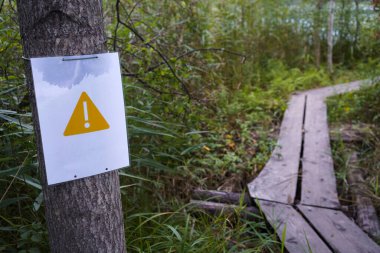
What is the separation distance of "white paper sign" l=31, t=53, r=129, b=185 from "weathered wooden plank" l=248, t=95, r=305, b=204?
1.69 m

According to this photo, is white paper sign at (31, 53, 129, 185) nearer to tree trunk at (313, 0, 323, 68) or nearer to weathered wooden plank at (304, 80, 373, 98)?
weathered wooden plank at (304, 80, 373, 98)

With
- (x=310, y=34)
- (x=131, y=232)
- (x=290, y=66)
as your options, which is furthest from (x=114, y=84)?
(x=310, y=34)

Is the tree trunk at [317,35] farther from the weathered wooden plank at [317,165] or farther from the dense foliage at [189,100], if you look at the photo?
the weathered wooden plank at [317,165]

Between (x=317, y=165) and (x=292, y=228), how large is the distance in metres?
1.13

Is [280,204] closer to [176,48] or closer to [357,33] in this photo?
[176,48]

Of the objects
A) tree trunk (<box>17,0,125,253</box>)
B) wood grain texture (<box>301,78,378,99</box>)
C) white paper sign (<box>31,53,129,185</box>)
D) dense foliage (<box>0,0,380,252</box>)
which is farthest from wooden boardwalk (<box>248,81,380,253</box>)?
wood grain texture (<box>301,78,378,99</box>)


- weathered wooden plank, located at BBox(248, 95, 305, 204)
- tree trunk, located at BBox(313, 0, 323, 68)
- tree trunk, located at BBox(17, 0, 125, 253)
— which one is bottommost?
weathered wooden plank, located at BBox(248, 95, 305, 204)

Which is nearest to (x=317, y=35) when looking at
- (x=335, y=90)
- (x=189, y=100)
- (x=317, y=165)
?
(x=335, y=90)

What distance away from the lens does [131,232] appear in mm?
1872

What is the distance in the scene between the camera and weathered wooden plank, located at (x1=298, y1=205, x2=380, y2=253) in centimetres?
201

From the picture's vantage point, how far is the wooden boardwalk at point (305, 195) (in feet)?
6.81

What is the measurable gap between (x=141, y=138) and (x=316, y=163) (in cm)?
163

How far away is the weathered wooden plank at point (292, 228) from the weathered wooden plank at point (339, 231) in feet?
0.19

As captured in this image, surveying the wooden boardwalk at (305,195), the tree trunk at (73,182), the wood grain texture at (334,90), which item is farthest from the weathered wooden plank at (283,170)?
the tree trunk at (73,182)
